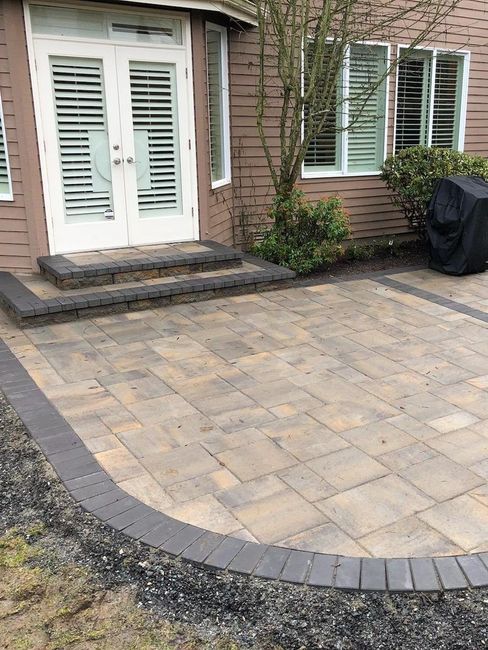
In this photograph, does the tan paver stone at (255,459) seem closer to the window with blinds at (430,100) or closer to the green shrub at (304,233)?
the green shrub at (304,233)

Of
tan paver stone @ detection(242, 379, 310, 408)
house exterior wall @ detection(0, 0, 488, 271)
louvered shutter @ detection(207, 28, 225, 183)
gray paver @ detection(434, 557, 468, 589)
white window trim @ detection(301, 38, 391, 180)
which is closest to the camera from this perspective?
gray paver @ detection(434, 557, 468, 589)

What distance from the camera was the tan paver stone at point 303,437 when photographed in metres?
3.18

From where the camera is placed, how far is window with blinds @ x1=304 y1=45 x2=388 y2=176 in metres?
7.97

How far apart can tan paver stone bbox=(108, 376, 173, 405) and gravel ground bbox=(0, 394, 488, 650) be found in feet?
4.21

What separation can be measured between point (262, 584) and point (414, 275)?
16.8 ft

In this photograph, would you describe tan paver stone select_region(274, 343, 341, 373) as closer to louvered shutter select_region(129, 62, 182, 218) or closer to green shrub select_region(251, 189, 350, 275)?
green shrub select_region(251, 189, 350, 275)

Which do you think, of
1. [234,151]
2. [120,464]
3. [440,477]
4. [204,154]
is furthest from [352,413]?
[234,151]

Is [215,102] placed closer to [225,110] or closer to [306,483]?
[225,110]

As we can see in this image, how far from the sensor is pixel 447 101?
29.7 ft

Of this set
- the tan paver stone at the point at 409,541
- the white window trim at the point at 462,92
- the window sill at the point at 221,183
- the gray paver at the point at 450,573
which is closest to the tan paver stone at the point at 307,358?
the tan paver stone at the point at 409,541

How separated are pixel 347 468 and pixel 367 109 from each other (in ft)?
21.6

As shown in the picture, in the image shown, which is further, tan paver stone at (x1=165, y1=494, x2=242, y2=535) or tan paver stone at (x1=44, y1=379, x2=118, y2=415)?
tan paver stone at (x1=44, y1=379, x2=118, y2=415)

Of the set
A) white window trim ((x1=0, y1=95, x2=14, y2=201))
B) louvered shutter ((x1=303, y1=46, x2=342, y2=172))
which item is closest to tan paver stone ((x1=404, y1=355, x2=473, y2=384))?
white window trim ((x1=0, y1=95, x2=14, y2=201))

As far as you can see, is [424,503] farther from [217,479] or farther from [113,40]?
[113,40]
